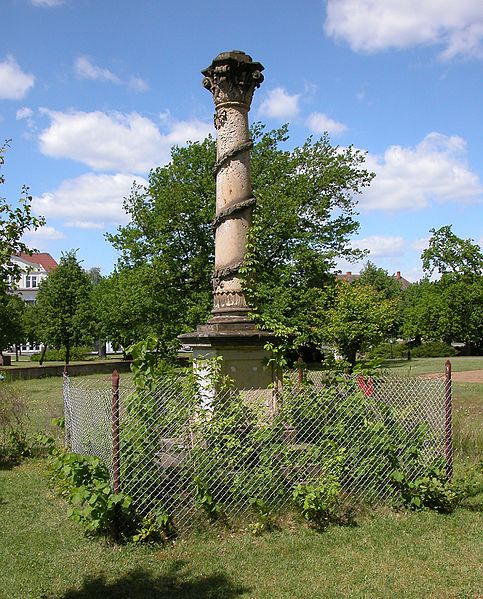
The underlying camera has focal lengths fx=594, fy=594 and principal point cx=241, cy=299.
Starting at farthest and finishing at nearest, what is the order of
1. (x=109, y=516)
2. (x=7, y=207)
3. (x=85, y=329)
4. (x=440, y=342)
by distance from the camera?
(x=440, y=342) < (x=85, y=329) < (x=7, y=207) < (x=109, y=516)

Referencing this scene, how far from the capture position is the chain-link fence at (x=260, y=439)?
216 inches

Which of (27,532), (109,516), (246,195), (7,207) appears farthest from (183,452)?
(7,207)

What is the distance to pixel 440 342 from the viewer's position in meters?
44.1

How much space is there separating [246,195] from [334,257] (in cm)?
2128

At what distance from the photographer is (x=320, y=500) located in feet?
18.8

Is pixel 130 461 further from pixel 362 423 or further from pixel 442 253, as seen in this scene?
pixel 442 253

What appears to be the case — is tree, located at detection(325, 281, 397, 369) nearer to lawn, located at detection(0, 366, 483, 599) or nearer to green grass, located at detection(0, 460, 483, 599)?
lawn, located at detection(0, 366, 483, 599)

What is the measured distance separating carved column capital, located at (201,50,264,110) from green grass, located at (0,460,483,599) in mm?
5505

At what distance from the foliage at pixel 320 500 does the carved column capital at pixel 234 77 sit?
5077mm


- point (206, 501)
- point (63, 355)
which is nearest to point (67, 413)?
→ point (206, 501)

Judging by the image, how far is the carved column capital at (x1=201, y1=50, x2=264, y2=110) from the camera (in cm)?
798

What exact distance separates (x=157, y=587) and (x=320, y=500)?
74.5 inches

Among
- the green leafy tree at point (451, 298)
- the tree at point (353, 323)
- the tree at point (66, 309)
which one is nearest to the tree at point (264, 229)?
the tree at point (353, 323)

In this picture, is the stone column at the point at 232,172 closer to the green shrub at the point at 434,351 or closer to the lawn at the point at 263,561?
the lawn at the point at 263,561
